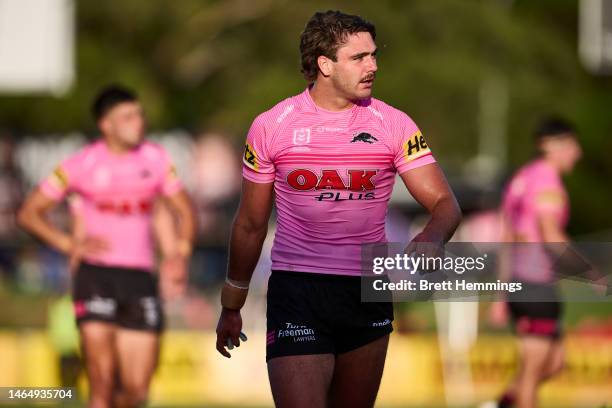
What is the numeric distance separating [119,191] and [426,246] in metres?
4.40

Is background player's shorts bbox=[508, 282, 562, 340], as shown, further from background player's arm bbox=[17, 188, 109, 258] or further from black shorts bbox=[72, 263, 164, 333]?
background player's arm bbox=[17, 188, 109, 258]

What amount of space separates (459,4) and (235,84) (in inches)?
289

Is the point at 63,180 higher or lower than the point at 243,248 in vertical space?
higher

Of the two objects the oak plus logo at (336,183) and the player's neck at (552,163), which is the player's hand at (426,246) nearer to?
the oak plus logo at (336,183)

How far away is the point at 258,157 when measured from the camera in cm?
689

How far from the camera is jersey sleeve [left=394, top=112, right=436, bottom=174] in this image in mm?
6801

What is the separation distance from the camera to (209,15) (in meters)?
44.8

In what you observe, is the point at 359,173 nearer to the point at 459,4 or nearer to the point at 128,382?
the point at 128,382

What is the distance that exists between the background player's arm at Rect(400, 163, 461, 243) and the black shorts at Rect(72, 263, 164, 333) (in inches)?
158

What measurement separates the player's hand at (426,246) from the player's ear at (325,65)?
36.4 inches

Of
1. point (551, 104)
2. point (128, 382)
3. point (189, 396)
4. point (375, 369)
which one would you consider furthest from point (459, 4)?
point (375, 369)

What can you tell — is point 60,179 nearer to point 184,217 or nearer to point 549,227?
point 184,217

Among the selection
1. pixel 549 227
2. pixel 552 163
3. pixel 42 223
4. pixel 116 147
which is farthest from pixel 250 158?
pixel 552 163

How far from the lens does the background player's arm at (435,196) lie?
21.8ft
